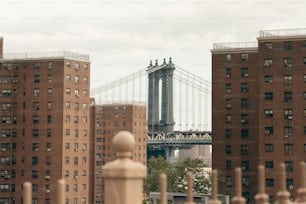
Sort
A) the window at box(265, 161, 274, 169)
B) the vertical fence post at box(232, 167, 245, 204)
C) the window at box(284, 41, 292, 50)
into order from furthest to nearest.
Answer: the window at box(284, 41, 292, 50) < the window at box(265, 161, 274, 169) < the vertical fence post at box(232, 167, 245, 204)

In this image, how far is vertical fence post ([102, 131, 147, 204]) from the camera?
15.2 ft

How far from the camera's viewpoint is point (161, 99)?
18700cm

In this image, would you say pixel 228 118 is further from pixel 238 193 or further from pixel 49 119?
pixel 238 193

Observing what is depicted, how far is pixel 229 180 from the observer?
80.6m

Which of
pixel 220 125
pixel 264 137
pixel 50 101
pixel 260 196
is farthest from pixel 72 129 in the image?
pixel 260 196

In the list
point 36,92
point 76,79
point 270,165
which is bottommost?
point 270,165

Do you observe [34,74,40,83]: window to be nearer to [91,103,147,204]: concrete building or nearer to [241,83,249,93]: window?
[241,83,249,93]: window

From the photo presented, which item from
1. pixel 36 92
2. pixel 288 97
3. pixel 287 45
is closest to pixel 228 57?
pixel 287 45

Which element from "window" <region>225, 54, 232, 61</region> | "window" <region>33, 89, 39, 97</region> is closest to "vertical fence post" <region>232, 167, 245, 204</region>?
"window" <region>225, 54, 232, 61</region>

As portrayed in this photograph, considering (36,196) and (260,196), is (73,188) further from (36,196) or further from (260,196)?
(260,196)

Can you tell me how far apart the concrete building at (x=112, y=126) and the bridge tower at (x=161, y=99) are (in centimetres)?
3806

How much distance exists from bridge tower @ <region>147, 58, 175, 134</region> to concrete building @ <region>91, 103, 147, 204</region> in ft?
125

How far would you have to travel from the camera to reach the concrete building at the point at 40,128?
84250 mm

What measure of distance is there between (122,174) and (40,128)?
81914 millimetres
